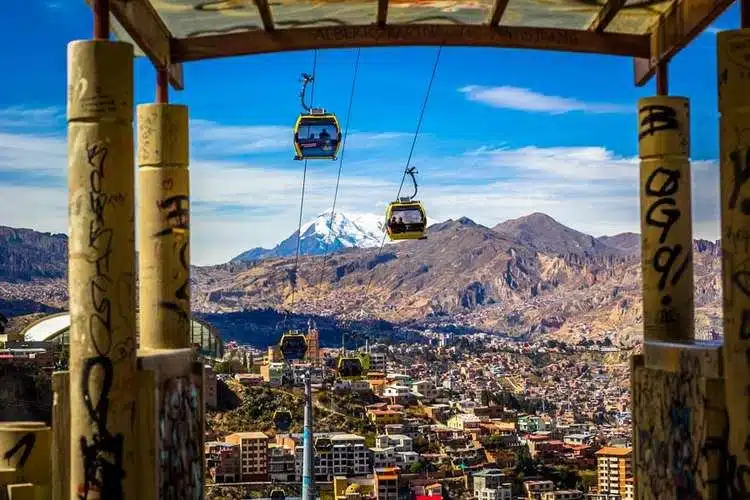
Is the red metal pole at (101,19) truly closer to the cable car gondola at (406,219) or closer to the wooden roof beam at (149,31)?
the wooden roof beam at (149,31)

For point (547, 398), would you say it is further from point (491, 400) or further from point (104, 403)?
point (104, 403)

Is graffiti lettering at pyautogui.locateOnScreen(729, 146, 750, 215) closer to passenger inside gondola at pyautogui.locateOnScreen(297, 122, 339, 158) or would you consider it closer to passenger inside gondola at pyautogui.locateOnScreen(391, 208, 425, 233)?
passenger inside gondola at pyautogui.locateOnScreen(297, 122, 339, 158)

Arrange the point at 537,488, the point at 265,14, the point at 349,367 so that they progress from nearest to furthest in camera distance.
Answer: the point at 265,14 < the point at 349,367 < the point at 537,488

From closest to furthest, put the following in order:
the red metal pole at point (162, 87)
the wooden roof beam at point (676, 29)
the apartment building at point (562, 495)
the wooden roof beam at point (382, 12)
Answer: the wooden roof beam at point (676, 29), the wooden roof beam at point (382, 12), the red metal pole at point (162, 87), the apartment building at point (562, 495)

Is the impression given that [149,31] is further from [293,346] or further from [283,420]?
[283,420]

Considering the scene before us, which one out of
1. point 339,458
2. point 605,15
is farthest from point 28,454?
point 339,458

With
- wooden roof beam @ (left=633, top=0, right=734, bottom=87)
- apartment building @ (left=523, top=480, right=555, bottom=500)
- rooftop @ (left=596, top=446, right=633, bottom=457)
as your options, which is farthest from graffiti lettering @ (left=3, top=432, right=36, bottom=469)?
rooftop @ (left=596, top=446, right=633, bottom=457)

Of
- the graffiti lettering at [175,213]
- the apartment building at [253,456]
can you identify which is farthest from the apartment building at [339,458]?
the graffiti lettering at [175,213]
